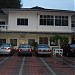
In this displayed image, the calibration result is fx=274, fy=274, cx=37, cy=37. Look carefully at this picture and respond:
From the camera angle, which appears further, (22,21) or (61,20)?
(61,20)

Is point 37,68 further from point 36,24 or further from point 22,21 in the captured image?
point 22,21

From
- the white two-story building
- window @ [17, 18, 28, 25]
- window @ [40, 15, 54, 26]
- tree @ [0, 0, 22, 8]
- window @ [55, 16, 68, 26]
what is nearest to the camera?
the white two-story building

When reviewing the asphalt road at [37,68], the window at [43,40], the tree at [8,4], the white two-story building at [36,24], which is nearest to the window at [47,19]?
the white two-story building at [36,24]

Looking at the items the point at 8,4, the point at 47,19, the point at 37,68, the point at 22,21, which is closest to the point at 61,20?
the point at 47,19

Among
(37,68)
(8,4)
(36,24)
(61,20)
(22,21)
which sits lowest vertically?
(37,68)

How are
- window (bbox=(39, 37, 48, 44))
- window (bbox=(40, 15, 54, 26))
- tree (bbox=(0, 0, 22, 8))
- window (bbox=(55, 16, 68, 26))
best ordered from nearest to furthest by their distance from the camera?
window (bbox=(40, 15, 54, 26)) → window (bbox=(55, 16, 68, 26)) → window (bbox=(39, 37, 48, 44)) → tree (bbox=(0, 0, 22, 8))

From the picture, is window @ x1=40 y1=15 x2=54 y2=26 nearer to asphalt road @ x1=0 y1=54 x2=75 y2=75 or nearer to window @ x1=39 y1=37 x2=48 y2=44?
window @ x1=39 y1=37 x2=48 y2=44

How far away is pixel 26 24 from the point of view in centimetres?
4828

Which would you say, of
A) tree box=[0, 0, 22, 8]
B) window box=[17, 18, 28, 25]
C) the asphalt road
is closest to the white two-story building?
window box=[17, 18, 28, 25]

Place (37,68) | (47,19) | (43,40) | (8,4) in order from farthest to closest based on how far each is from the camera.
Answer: (8,4), (43,40), (47,19), (37,68)

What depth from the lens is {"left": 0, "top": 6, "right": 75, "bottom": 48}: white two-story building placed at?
4766cm

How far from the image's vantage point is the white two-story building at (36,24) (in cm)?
4766

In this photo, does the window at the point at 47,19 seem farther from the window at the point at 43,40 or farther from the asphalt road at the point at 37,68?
the asphalt road at the point at 37,68

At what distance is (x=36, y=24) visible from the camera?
A: 158 ft
